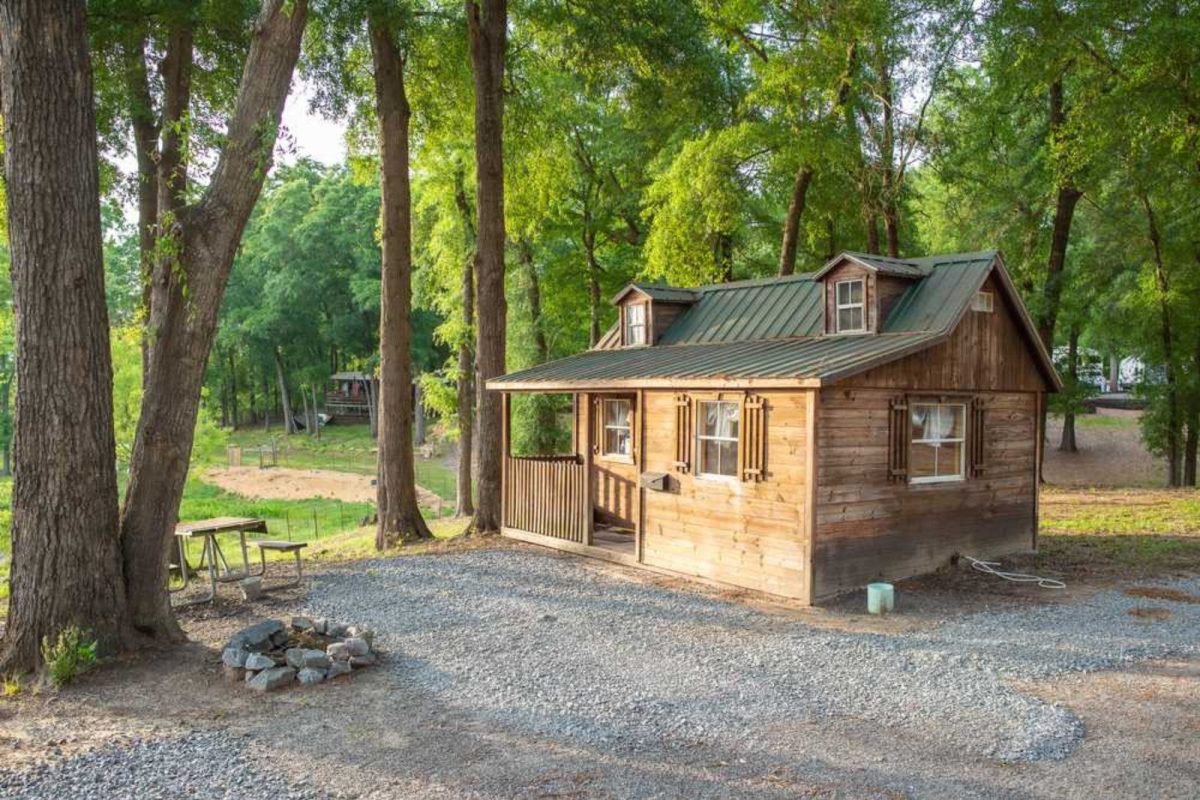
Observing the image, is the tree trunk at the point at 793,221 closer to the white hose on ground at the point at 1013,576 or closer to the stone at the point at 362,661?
the white hose on ground at the point at 1013,576

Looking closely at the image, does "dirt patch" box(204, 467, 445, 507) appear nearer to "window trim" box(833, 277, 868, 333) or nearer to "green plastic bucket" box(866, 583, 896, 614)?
"window trim" box(833, 277, 868, 333)

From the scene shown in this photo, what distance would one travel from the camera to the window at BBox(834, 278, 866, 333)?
12.1m

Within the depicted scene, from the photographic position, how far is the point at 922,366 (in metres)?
11.0

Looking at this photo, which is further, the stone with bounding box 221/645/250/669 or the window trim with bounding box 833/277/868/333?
the window trim with bounding box 833/277/868/333

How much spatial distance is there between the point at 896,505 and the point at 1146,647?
321cm

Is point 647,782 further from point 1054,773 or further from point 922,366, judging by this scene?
point 922,366

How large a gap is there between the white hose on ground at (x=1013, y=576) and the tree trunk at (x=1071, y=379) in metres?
15.2

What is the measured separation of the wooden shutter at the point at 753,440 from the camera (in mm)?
10352

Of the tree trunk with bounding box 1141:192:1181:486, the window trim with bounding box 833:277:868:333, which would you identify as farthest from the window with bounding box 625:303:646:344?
the tree trunk with bounding box 1141:192:1181:486

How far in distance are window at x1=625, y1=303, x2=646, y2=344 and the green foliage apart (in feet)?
34.1

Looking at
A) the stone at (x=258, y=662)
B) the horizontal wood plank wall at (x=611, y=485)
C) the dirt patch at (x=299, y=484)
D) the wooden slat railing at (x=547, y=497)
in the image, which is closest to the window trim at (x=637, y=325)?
the horizontal wood plank wall at (x=611, y=485)

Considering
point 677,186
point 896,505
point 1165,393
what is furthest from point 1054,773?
point 1165,393

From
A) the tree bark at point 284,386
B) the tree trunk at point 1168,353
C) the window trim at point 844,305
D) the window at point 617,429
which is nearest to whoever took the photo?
the window trim at point 844,305

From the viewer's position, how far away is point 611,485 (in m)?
14.4
